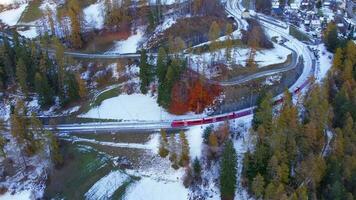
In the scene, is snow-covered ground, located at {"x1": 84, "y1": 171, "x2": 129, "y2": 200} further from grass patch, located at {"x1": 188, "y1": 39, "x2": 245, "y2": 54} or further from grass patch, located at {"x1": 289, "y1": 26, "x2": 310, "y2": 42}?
grass patch, located at {"x1": 289, "y1": 26, "x2": 310, "y2": 42}

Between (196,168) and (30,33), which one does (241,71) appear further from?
(30,33)

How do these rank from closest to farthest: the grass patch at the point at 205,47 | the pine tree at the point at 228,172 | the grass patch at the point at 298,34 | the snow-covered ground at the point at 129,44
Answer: the pine tree at the point at 228,172 < the grass patch at the point at 205,47 < the snow-covered ground at the point at 129,44 < the grass patch at the point at 298,34

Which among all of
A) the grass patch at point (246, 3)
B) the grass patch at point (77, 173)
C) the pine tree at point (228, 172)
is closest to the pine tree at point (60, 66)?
the grass patch at point (77, 173)

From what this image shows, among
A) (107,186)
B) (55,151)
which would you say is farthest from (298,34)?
(55,151)

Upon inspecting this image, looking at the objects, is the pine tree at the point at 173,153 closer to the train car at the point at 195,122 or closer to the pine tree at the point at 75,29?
the train car at the point at 195,122

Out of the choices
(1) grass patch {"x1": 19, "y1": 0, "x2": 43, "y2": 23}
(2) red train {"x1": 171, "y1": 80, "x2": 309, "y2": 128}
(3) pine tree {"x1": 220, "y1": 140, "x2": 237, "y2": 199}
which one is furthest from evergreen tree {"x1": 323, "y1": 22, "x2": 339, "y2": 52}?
(1) grass patch {"x1": 19, "y1": 0, "x2": 43, "y2": 23}
